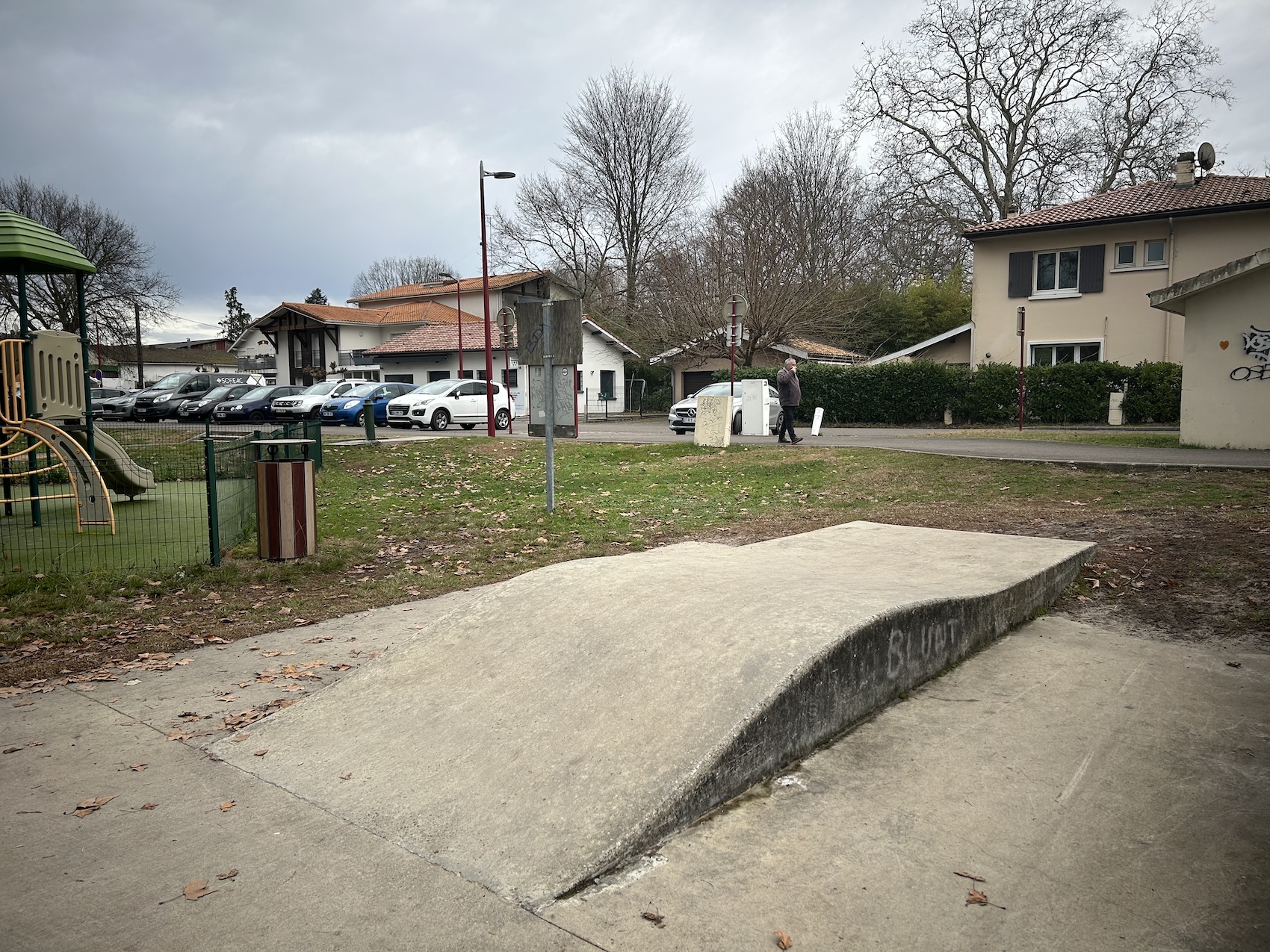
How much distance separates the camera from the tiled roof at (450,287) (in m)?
57.4

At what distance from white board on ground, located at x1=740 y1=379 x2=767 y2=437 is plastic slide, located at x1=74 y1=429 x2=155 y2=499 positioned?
15957 mm

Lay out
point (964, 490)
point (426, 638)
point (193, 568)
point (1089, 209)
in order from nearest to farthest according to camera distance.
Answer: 1. point (426, 638)
2. point (193, 568)
3. point (964, 490)
4. point (1089, 209)

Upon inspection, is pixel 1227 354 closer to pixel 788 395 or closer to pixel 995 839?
pixel 788 395

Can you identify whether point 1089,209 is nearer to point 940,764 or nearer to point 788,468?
point 788,468

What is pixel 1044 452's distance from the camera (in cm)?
1716

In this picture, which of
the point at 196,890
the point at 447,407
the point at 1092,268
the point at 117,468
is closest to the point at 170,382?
the point at 447,407

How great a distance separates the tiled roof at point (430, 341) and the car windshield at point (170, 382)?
36.9ft

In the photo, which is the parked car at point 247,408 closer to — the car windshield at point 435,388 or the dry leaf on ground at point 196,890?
the car windshield at point 435,388

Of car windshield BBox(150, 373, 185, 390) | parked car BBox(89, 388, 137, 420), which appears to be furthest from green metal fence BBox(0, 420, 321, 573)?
car windshield BBox(150, 373, 185, 390)

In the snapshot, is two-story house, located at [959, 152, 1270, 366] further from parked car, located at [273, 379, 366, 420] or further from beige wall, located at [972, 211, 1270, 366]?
parked car, located at [273, 379, 366, 420]

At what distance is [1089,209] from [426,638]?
108 ft

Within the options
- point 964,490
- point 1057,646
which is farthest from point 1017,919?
point 964,490

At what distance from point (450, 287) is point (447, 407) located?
116ft

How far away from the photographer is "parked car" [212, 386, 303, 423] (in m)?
36.9
